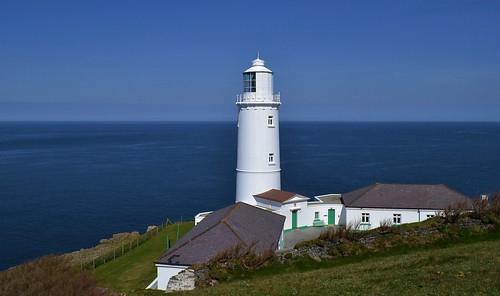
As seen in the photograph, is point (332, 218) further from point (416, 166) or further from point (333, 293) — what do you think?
point (416, 166)

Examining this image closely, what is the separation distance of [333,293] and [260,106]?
1890 centimetres

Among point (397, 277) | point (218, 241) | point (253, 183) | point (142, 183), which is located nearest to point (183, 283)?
point (218, 241)

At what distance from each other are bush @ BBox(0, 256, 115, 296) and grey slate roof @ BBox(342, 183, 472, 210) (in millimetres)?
17954

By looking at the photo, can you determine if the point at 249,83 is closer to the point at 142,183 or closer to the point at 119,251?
the point at 119,251

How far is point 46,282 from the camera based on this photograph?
1120 cm

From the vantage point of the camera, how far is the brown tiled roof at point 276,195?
91.0 feet

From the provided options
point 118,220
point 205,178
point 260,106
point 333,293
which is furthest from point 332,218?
point 205,178

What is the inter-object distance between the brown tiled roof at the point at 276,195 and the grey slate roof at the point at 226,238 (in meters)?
3.88

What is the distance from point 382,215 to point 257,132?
27.8ft

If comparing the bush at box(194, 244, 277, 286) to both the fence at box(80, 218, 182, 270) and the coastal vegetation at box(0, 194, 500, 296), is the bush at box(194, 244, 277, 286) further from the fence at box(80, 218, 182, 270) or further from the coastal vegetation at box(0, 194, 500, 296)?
the fence at box(80, 218, 182, 270)

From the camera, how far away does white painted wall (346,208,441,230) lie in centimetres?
2634

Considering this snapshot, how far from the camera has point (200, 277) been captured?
596 inches

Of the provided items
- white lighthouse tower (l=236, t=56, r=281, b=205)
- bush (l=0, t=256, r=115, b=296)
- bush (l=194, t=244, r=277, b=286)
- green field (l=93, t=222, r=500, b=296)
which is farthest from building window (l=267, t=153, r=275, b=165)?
bush (l=0, t=256, r=115, b=296)

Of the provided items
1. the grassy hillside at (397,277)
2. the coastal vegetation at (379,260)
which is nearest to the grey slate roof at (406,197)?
the coastal vegetation at (379,260)
